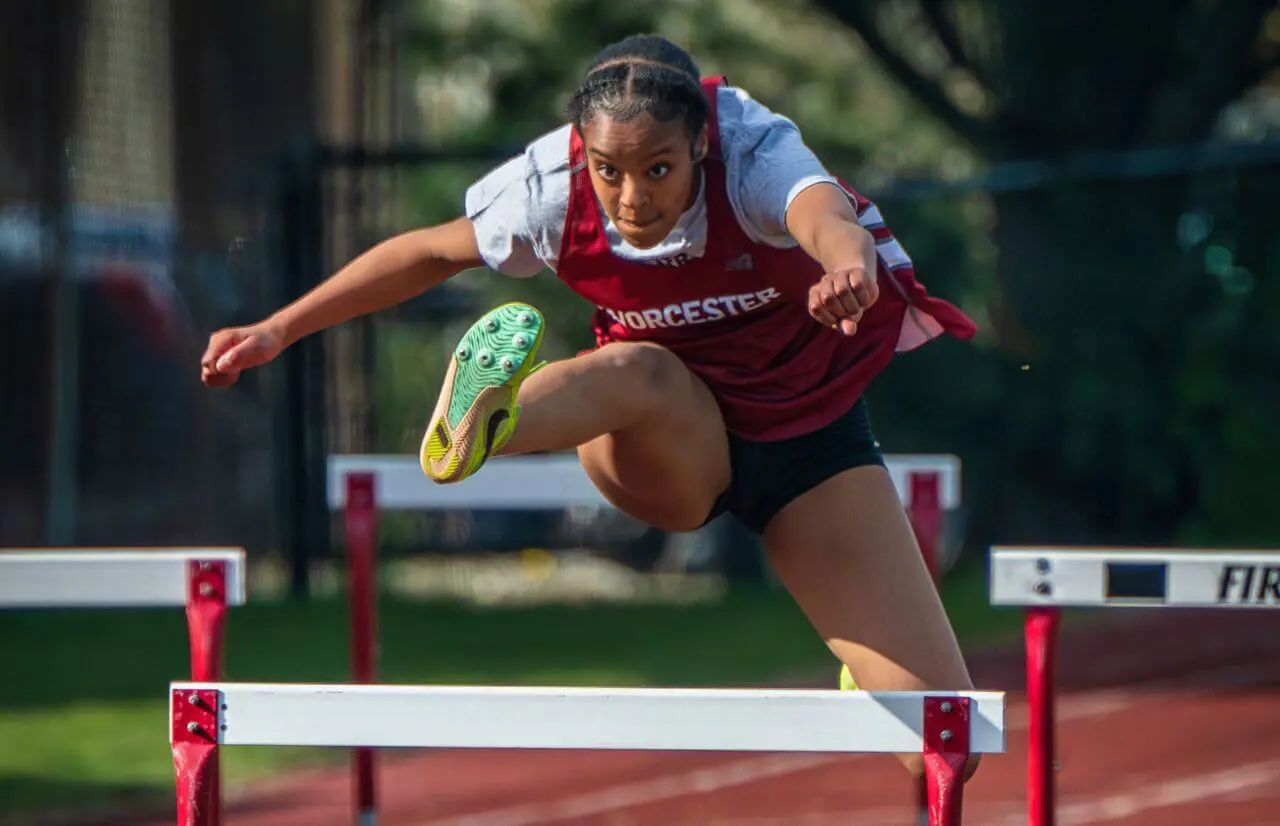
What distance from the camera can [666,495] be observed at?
11.1 ft

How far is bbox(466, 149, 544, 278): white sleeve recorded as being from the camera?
10.6ft

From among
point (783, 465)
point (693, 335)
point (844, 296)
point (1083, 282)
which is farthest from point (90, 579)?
point (1083, 282)

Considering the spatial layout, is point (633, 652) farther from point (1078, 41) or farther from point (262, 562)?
point (1078, 41)

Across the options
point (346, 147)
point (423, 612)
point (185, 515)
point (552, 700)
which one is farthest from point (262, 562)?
point (552, 700)

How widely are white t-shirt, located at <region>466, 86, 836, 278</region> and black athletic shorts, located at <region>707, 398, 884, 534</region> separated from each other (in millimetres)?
429

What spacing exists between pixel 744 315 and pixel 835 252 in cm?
64

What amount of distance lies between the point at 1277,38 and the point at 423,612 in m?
5.16

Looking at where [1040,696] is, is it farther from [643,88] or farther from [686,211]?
[643,88]

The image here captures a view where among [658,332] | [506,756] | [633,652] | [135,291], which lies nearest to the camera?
[658,332]

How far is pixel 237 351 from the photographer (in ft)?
10.4

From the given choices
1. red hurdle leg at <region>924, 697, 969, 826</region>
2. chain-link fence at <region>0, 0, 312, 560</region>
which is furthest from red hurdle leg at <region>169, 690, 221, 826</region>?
chain-link fence at <region>0, 0, 312, 560</region>

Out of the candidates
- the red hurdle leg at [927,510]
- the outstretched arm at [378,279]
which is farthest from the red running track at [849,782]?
the outstretched arm at [378,279]

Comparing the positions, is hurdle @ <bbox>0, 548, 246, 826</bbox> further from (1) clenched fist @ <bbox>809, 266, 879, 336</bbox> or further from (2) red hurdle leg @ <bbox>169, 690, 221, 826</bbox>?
(1) clenched fist @ <bbox>809, 266, 879, 336</bbox>

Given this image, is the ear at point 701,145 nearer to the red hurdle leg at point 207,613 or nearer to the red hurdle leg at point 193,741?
the red hurdle leg at point 207,613
